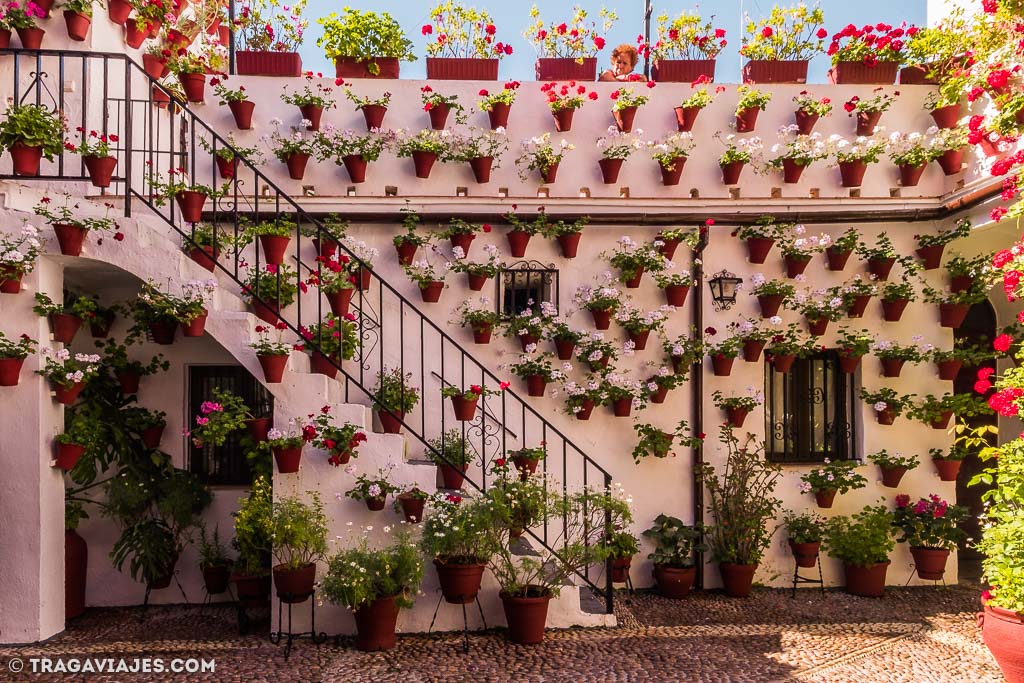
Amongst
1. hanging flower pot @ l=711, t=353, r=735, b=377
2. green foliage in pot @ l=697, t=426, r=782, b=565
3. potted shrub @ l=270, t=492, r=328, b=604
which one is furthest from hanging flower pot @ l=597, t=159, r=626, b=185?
potted shrub @ l=270, t=492, r=328, b=604

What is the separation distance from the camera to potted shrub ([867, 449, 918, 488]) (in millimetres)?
7391

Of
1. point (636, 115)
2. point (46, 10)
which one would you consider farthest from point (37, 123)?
point (636, 115)

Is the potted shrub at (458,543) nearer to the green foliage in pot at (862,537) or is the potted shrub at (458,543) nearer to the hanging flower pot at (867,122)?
the green foliage in pot at (862,537)

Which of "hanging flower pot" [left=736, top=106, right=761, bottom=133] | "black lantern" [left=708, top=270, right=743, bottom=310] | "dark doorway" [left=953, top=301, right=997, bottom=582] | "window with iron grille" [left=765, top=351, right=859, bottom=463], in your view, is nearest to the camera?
"black lantern" [left=708, top=270, right=743, bottom=310]

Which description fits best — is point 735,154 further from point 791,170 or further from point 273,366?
point 273,366

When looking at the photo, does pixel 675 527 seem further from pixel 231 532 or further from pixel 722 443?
pixel 231 532

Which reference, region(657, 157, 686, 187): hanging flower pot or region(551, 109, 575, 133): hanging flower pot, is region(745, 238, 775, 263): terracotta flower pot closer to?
region(657, 157, 686, 187): hanging flower pot

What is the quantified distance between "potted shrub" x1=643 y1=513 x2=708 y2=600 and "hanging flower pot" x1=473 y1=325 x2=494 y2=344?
8.08 ft

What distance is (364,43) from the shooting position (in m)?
7.41

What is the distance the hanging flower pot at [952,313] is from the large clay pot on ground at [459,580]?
5388mm

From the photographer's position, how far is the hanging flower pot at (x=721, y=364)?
738cm

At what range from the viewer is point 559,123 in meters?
7.45

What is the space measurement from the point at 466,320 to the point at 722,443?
2.88m

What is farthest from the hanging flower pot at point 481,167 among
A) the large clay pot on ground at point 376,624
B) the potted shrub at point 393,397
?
the large clay pot on ground at point 376,624
